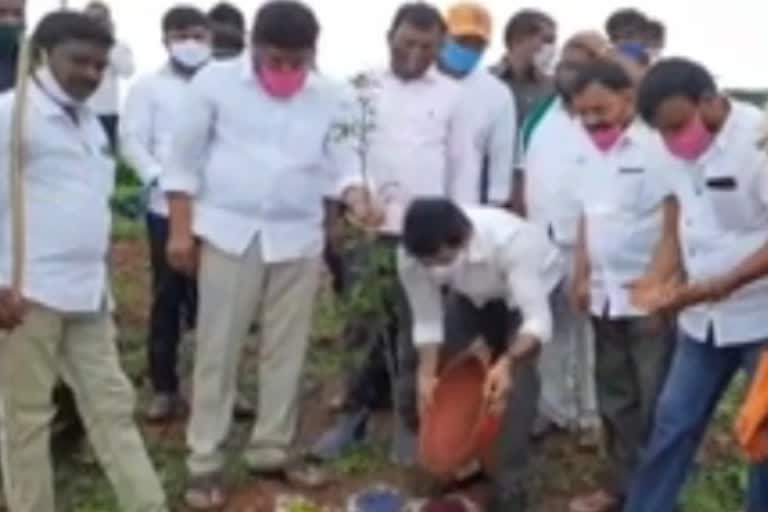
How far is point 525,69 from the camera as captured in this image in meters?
8.87

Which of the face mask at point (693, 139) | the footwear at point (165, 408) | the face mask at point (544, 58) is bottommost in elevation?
the footwear at point (165, 408)

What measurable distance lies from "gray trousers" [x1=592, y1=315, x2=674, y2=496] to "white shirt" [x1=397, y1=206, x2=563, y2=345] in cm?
41

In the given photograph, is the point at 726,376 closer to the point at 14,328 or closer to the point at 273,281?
the point at 273,281

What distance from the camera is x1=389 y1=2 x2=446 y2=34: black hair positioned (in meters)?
7.71

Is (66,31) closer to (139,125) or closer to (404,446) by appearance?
(139,125)

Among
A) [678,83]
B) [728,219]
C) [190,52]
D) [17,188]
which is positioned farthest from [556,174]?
[17,188]

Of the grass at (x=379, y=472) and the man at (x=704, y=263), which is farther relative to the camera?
the grass at (x=379, y=472)

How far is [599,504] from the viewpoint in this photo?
7.58m

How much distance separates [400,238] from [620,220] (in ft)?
2.81

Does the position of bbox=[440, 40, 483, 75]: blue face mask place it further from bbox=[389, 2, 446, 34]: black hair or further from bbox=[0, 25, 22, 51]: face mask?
bbox=[0, 25, 22, 51]: face mask

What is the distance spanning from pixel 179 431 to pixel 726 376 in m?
2.58

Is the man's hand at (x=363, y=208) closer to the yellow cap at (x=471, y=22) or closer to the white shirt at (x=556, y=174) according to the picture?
the white shirt at (x=556, y=174)

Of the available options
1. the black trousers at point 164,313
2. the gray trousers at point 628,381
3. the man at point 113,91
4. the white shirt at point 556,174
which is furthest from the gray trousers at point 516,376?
the man at point 113,91

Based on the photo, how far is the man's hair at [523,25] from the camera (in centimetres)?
873
